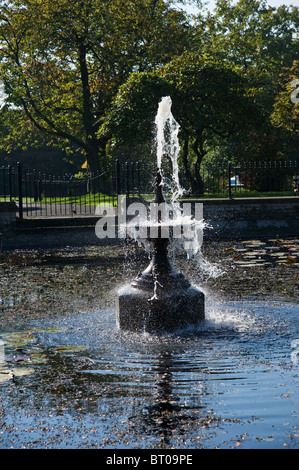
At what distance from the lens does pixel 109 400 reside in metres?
4.59

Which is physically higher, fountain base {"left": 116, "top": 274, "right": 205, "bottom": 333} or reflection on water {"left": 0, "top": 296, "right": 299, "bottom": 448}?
fountain base {"left": 116, "top": 274, "right": 205, "bottom": 333}

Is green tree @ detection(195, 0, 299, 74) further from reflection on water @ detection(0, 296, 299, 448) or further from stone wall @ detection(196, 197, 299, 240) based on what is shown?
reflection on water @ detection(0, 296, 299, 448)

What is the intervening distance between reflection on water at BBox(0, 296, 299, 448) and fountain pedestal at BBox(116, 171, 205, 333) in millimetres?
171

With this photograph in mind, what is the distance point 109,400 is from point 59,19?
24.0 metres

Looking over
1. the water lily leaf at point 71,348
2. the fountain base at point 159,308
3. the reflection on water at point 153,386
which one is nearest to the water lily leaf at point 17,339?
the reflection on water at point 153,386

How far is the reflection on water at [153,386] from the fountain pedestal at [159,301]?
0.17 m

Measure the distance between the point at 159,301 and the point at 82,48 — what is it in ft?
74.4

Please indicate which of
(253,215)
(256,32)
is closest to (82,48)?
(253,215)

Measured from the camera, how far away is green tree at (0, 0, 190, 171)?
26.1 meters

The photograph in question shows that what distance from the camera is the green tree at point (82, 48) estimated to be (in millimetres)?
26141

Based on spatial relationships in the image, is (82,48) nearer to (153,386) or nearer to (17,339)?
(17,339)

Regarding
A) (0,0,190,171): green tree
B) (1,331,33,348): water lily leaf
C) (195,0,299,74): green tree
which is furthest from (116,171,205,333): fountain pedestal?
A: (195,0,299,74): green tree

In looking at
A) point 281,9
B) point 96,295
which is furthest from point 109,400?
point 281,9

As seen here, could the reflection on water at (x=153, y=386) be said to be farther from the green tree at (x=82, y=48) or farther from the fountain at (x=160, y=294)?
the green tree at (x=82, y=48)
